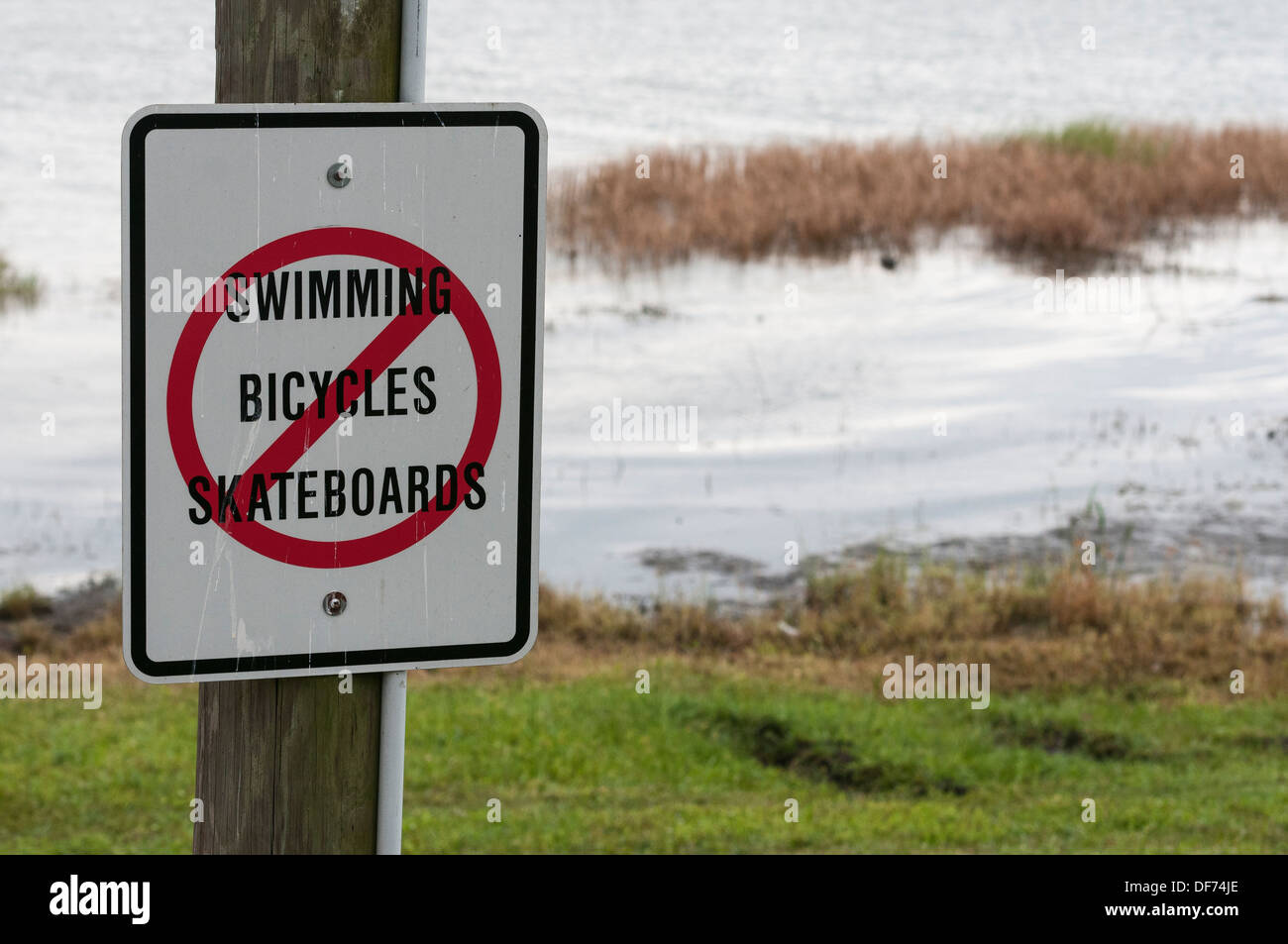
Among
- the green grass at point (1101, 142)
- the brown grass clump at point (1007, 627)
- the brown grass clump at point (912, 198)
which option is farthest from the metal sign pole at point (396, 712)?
the green grass at point (1101, 142)

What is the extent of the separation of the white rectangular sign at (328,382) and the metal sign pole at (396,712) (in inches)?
1.9

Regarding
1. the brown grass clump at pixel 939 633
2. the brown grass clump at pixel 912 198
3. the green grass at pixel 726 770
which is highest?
the brown grass clump at pixel 912 198

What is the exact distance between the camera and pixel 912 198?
61.4 feet

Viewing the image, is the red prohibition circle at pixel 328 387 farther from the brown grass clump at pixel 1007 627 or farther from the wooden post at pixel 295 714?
the brown grass clump at pixel 1007 627

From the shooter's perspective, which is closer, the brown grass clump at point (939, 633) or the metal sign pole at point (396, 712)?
the metal sign pole at point (396, 712)

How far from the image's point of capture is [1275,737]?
23.2 feet

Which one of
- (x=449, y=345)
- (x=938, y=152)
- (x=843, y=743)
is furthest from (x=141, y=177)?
(x=938, y=152)

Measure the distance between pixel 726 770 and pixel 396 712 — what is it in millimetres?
4717

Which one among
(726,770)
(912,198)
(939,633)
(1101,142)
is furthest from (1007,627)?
(1101,142)

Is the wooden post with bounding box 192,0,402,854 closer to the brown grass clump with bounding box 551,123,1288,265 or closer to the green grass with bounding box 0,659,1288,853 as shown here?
the green grass with bounding box 0,659,1288,853

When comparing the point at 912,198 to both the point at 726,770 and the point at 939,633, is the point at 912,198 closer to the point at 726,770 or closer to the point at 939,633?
the point at 939,633

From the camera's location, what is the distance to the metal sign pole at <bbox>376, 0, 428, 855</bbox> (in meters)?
1.95

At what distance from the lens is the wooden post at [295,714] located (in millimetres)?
1903

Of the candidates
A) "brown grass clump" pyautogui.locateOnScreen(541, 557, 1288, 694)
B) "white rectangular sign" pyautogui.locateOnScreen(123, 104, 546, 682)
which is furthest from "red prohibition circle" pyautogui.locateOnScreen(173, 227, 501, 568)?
"brown grass clump" pyautogui.locateOnScreen(541, 557, 1288, 694)
